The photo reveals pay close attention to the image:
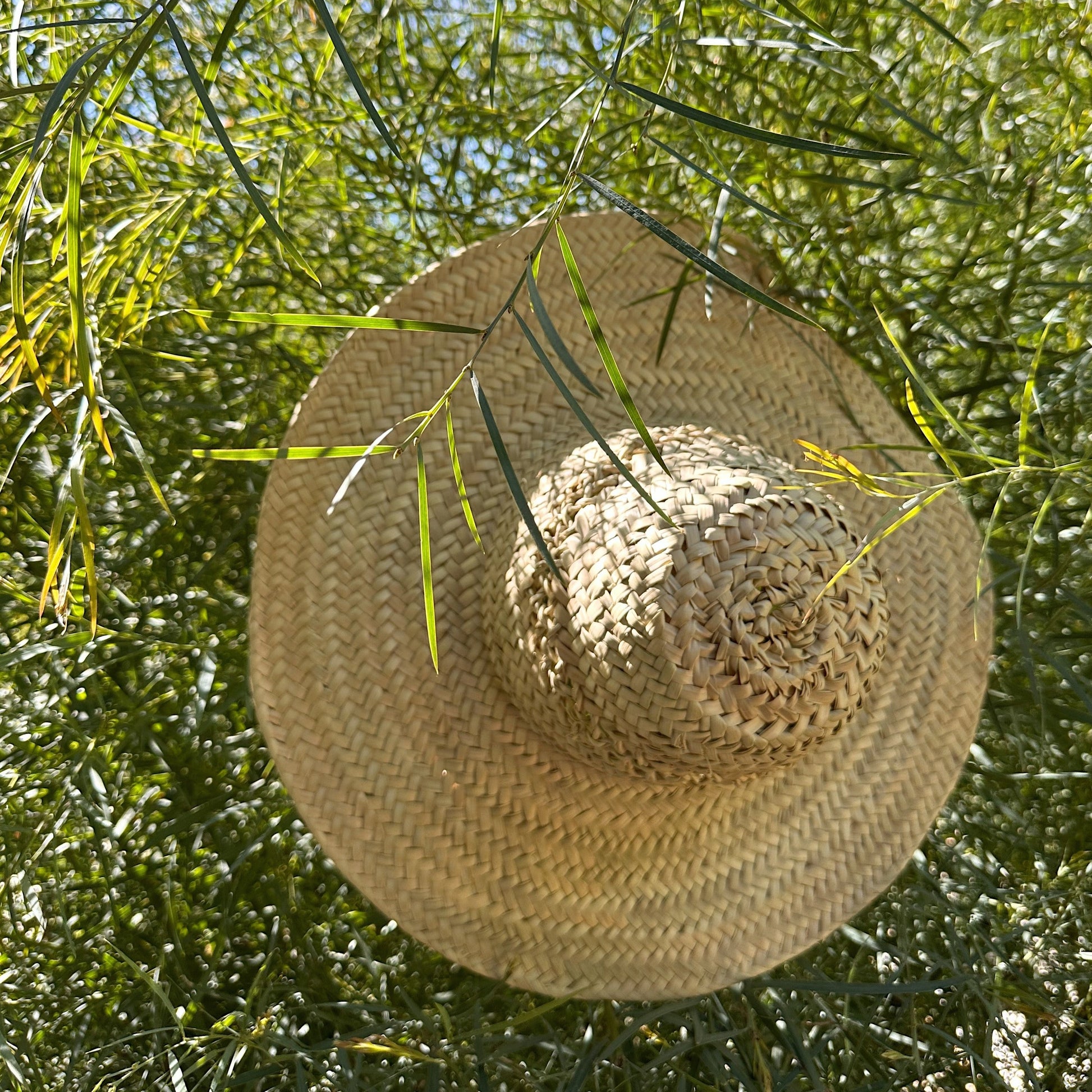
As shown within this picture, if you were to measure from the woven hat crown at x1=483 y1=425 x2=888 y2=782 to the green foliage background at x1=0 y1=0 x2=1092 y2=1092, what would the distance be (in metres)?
0.26

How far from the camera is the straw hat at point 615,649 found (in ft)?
2.15

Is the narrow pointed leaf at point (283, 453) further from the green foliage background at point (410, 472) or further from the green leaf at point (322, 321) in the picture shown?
the green foliage background at point (410, 472)

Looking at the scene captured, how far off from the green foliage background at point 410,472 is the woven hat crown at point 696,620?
256mm

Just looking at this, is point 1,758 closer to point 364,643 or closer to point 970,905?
point 364,643

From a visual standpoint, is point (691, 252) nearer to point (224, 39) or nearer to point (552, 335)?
point (552, 335)

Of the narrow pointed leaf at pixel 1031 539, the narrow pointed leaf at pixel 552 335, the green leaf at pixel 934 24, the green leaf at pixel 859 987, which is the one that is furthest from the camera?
the green leaf at pixel 859 987

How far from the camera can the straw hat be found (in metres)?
0.66

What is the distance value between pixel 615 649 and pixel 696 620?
52 millimetres

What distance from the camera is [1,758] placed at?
34.8 inches

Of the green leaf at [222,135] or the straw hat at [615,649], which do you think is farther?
the straw hat at [615,649]

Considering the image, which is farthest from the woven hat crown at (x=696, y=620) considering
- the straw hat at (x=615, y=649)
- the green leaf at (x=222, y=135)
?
the green leaf at (x=222, y=135)

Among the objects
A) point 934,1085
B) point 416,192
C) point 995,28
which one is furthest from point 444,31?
point 934,1085

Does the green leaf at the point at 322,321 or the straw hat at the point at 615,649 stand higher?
the green leaf at the point at 322,321

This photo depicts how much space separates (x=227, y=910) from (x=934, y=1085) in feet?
2.13
